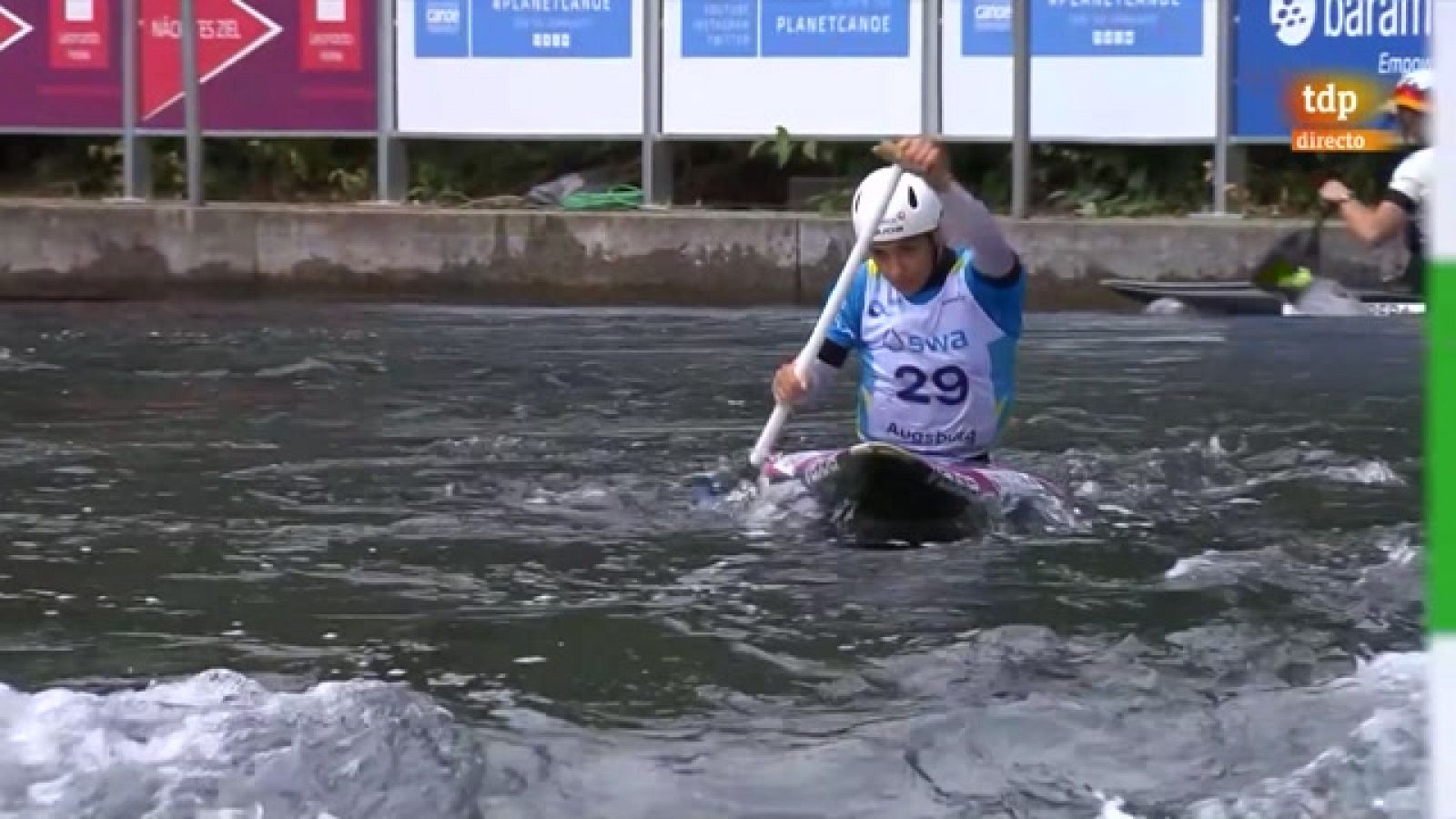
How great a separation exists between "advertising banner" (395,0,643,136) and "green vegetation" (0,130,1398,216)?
73 cm

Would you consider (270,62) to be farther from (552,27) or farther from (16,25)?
(552,27)

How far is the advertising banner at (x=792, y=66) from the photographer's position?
17.3 metres

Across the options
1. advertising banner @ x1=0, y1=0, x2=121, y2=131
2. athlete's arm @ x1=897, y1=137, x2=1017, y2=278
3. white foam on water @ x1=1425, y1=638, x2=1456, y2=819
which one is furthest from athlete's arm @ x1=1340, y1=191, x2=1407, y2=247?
advertising banner @ x1=0, y1=0, x2=121, y2=131

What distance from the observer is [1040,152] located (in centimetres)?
1791

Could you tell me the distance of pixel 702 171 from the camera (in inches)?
749

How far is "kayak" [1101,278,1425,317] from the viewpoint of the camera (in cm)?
1476

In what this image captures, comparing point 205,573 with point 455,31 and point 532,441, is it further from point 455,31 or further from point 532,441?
point 455,31

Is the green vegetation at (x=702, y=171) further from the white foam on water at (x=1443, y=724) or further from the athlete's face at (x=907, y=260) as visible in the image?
the white foam on water at (x=1443, y=724)

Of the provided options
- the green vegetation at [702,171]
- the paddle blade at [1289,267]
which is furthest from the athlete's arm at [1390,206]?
the green vegetation at [702,171]

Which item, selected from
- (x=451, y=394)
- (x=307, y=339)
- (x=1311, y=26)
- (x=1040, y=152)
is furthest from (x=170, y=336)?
(x=1311, y=26)

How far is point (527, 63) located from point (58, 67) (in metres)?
3.44

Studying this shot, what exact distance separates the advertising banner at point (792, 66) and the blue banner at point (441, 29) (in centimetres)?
140

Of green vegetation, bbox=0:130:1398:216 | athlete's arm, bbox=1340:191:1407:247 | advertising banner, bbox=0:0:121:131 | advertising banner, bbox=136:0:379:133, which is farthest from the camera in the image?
advertising banner, bbox=0:0:121:131

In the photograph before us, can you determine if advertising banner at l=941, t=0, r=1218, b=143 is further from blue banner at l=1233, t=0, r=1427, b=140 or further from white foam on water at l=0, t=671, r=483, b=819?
white foam on water at l=0, t=671, r=483, b=819
